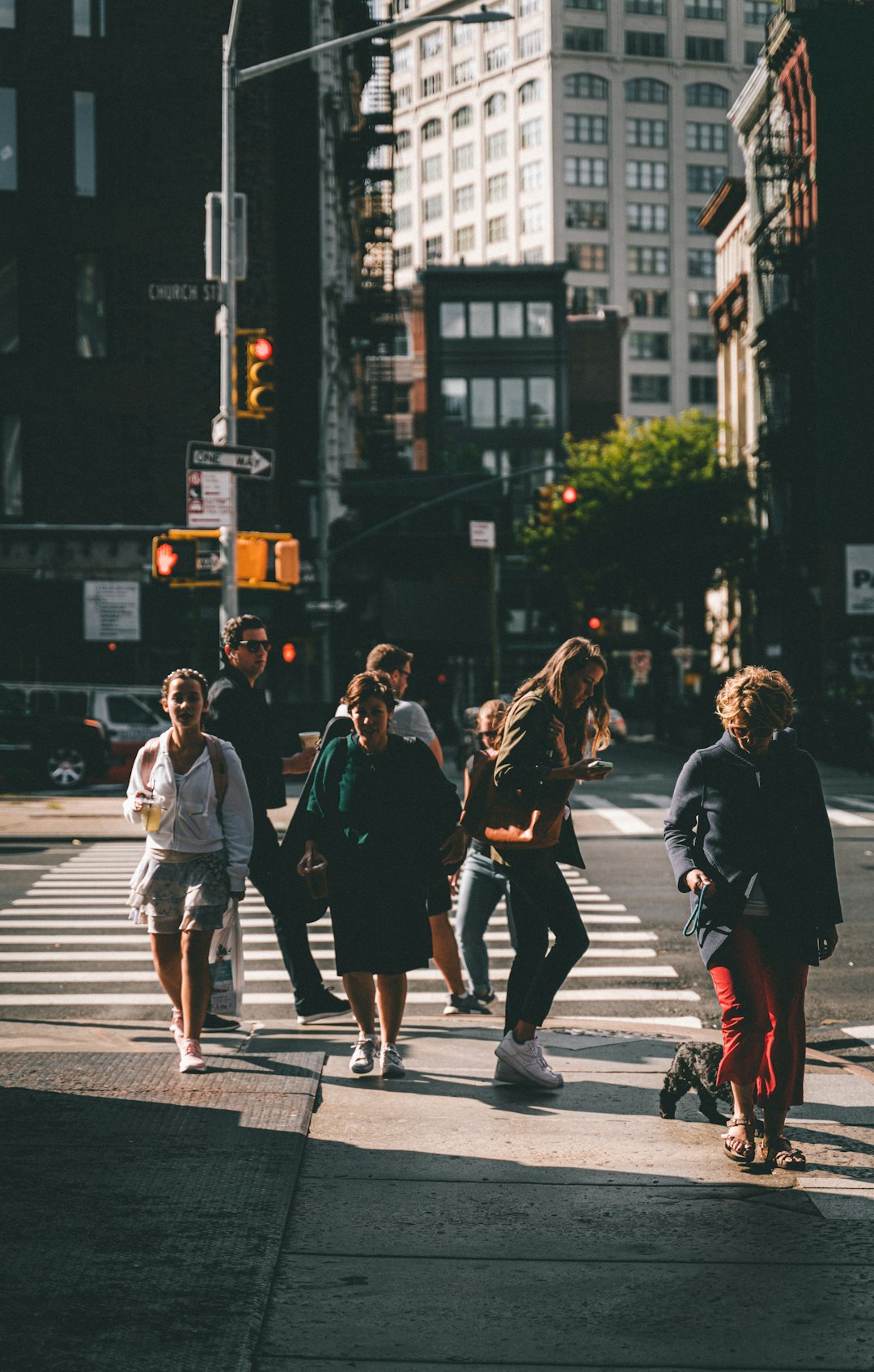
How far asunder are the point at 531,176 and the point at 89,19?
9199 cm

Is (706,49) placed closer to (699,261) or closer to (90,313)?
(699,261)

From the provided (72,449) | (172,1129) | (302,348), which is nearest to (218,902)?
(172,1129)

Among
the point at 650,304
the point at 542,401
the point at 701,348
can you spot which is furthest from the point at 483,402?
the point at 650,304

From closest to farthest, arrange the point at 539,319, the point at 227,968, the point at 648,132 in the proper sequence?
the point at 227,968 → the point at 539,319 → the point at 648,132

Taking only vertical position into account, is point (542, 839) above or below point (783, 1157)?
above

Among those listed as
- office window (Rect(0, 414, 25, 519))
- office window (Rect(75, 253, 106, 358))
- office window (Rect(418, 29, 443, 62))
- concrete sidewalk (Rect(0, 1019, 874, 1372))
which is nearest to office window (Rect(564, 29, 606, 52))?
office window (Rect(418, 29, 443, 62))

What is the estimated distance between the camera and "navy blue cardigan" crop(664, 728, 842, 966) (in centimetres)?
619

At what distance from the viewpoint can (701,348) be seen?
12369cm

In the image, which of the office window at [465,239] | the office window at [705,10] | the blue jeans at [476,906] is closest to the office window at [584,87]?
the office window at [705,10]

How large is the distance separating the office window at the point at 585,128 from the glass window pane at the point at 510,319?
39829mm

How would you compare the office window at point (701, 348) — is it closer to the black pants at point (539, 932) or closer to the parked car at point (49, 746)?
the parked car at point (49, 746)

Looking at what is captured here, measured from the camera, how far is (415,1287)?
4801 mm

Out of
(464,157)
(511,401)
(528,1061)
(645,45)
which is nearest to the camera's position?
(528,1061)

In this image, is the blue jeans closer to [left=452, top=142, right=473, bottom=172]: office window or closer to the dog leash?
the dog leash
